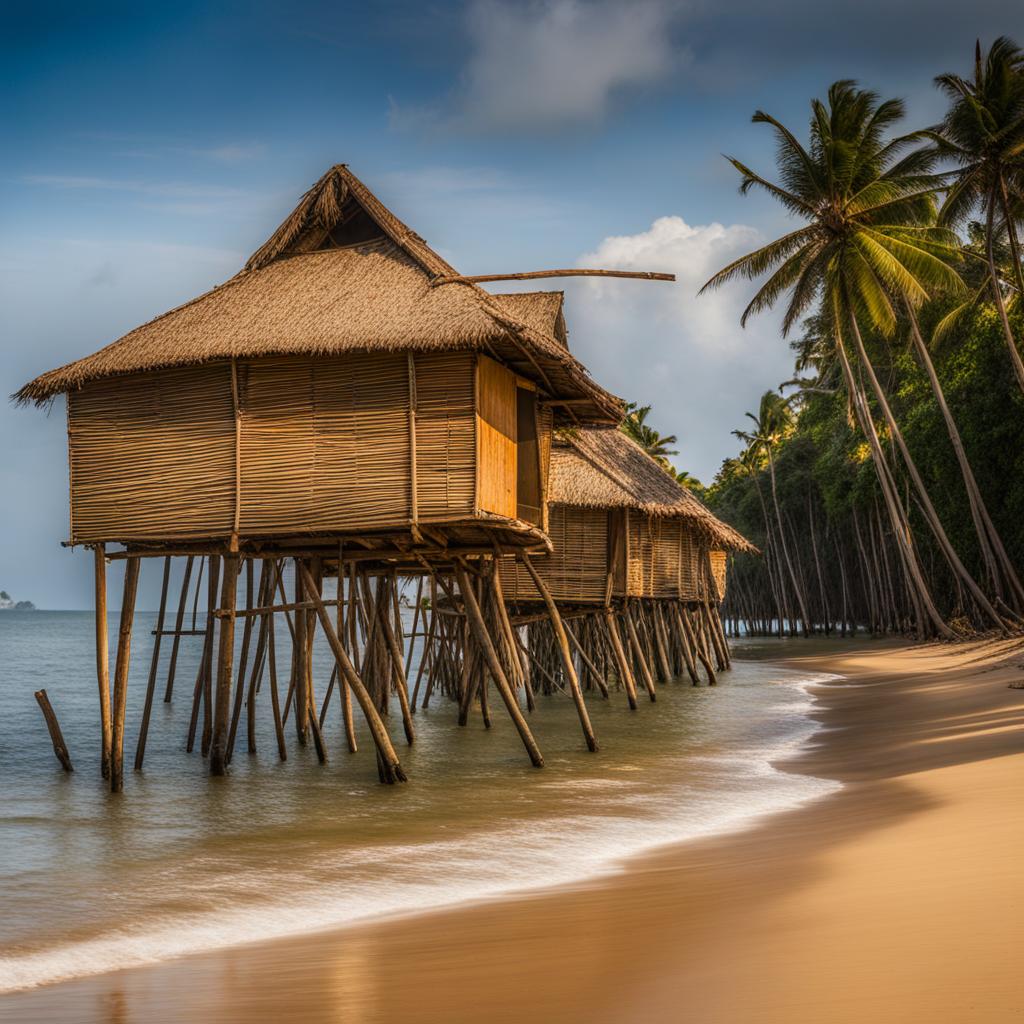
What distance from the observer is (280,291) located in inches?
551

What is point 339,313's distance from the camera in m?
12.8

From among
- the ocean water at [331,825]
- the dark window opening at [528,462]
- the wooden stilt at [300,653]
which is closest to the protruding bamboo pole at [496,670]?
the ocean water at [331,825]

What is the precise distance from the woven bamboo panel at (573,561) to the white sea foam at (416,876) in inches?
419

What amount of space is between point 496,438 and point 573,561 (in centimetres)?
996

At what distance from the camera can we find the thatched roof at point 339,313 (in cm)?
1217

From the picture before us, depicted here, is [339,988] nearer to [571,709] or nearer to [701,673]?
[571,709]

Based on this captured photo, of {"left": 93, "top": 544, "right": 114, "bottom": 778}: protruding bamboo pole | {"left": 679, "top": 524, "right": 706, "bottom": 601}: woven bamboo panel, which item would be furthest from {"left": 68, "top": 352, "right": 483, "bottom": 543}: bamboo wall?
{"left": 679, "top": 524, "right": 706, "bottom": 601}: woven bamboo panel

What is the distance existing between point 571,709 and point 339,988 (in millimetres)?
17629

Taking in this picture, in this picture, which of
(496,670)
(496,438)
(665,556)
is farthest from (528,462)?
(665,556)

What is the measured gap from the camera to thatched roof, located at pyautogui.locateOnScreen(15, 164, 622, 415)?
12172 millimetres

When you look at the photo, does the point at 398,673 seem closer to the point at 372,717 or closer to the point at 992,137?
the point at 372,717

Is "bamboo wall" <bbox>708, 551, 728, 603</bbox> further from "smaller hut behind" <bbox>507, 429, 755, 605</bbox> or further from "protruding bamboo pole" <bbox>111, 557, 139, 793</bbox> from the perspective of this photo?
"protruding bamboo pole" <bbox>111, 557, 139, 793</bbox>

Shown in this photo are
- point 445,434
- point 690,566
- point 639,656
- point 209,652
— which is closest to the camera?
point 445,434

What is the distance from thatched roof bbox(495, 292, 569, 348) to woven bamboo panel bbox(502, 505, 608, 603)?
17.9 ft
